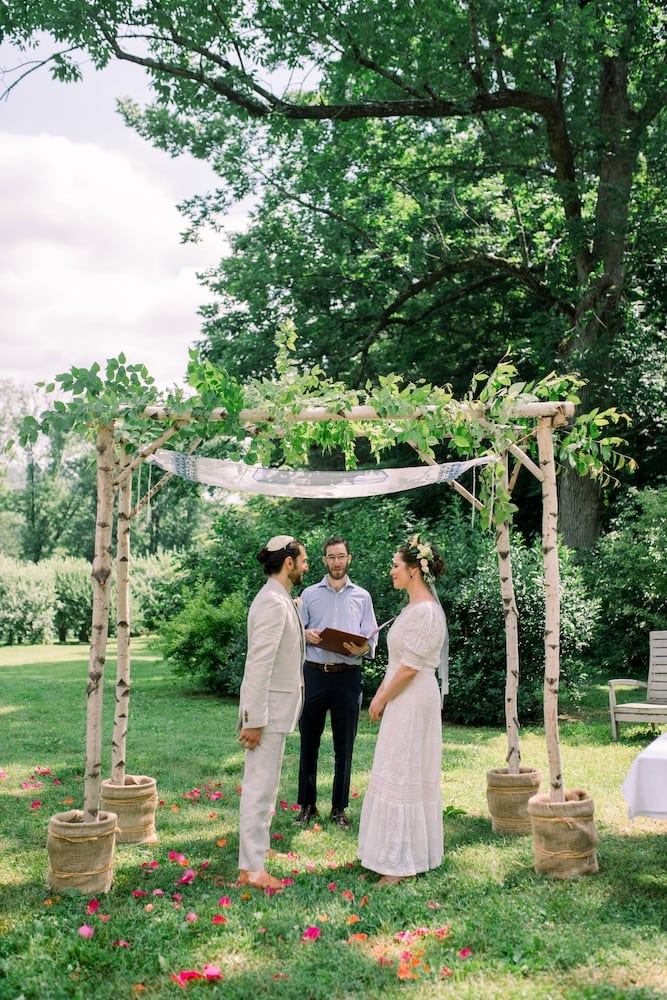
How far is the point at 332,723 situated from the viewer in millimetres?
6852

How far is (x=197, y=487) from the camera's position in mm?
17422

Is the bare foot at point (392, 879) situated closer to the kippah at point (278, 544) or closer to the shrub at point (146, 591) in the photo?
the kippah at point (278, 544)

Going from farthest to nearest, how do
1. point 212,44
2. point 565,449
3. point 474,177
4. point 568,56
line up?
point 474,177
point 212,44
point 568,56
point 565,449

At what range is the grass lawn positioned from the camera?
4.07 metres

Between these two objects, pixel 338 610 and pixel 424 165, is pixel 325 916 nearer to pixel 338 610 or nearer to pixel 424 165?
pixel 338 610

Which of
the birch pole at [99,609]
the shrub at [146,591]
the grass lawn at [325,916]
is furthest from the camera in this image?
the shrub at [146,591]

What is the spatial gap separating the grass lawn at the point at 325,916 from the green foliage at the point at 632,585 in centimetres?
571

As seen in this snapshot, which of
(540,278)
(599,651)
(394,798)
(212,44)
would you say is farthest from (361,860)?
(540,278)

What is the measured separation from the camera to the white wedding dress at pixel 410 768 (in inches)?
214

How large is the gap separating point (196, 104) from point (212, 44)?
939 mm

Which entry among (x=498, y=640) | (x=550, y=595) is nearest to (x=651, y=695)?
(x=498, y=640)

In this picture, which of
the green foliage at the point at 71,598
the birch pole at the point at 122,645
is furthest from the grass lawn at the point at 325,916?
the green foliage at the point at 71,598

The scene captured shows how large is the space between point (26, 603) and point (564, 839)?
21.4 m

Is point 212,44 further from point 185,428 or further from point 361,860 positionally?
point 361,860
